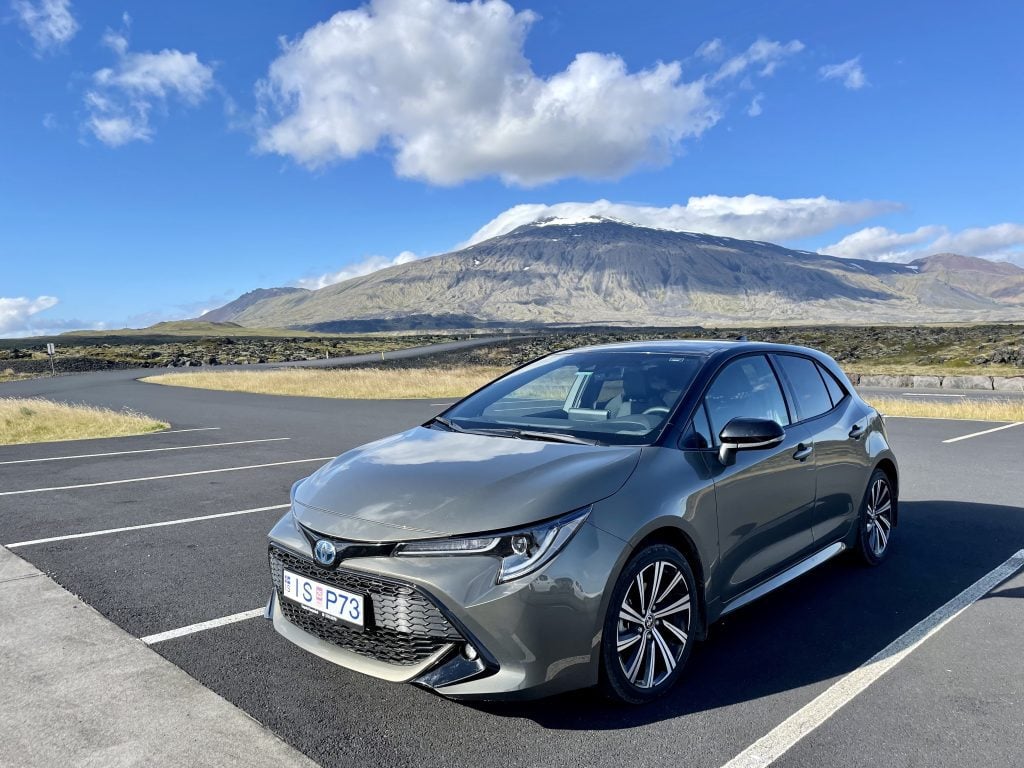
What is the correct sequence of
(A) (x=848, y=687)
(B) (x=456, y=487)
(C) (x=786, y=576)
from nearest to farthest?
(B) (x=456, y=487) < (A) (x=848, y=687) < (C) (x=786, y=576)

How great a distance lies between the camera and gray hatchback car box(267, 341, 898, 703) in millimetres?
2996

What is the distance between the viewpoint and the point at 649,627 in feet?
11.2

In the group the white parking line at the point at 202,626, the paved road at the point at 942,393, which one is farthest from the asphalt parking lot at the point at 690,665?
the paved road at the point at 942,393

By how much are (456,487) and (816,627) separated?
2.36 meters

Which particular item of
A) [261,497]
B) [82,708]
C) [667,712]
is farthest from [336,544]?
[261,497]

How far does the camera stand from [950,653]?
392 centimetres

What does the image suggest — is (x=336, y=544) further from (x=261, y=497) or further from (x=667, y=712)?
(x=261, y=497)

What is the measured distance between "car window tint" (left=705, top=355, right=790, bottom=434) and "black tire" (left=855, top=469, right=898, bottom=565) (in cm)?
123

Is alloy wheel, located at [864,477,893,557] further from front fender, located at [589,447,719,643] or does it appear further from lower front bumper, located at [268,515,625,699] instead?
lower front bumper, located at [268,515,625,699]

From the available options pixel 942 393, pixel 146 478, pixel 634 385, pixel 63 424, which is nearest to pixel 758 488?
pixel 634 385

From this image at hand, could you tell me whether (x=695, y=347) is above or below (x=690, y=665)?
above

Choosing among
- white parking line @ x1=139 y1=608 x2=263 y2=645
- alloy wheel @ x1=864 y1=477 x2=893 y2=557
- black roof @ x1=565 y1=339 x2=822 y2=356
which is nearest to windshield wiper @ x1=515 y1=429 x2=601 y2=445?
black roof @ x1=565 y1=339 x2=822 y2=356

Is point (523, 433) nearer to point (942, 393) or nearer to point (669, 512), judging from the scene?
point (669, 512)

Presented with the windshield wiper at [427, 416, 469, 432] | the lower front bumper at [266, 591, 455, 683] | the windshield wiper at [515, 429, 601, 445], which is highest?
the windshield wiper at [427, 416, 469, 432]
